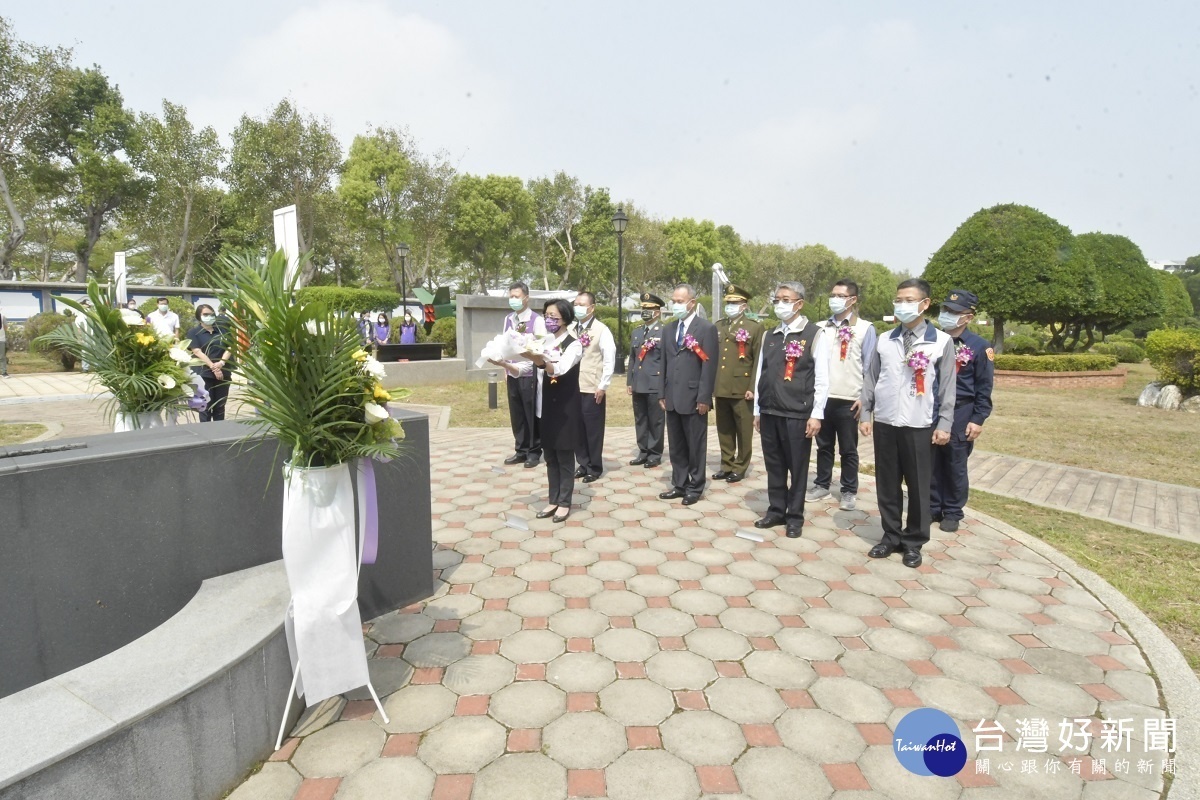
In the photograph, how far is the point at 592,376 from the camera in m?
6.52

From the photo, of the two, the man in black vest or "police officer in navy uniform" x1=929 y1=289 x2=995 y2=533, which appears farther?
"police officer in navy uniform" x1=929 y1=289 x2=995 y2=533

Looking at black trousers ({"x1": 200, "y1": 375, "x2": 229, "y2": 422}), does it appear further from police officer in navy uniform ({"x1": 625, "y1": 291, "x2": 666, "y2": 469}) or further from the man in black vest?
the man in black vest

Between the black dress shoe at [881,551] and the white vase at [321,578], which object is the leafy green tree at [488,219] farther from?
the white vase at [321,578]

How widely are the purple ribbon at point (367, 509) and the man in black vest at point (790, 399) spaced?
329 cm

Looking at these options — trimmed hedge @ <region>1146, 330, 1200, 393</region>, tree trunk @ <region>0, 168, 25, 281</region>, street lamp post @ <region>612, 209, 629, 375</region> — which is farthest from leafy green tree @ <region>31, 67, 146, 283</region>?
trimmed hedge @ <region>1146, 330, 1200, 393</region>

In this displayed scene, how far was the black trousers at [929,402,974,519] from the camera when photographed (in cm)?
524

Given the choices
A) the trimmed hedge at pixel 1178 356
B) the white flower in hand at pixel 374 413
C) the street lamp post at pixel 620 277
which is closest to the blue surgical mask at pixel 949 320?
the white flower in hand at pixel 374 413

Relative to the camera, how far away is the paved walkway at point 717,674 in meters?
2.40

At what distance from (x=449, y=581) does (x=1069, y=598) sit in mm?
3924

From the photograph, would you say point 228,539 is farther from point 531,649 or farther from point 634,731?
point 634,731

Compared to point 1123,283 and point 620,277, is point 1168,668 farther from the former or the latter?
point 1123,283

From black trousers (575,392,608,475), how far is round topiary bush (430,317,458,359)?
13147 millimetres

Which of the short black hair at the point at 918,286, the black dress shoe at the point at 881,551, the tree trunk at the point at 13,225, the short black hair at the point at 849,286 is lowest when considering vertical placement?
the black dress shoe at the point at 881,551

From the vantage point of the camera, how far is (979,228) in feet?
61.2
